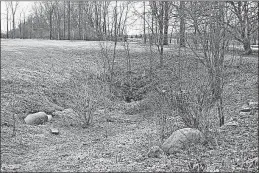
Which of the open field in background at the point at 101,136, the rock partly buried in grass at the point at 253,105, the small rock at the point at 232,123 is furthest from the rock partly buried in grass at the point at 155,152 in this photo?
the rock partly buried in grass at the point at 253,105

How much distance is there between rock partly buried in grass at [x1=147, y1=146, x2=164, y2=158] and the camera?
23.0ft

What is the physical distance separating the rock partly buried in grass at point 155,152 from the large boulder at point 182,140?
20cm

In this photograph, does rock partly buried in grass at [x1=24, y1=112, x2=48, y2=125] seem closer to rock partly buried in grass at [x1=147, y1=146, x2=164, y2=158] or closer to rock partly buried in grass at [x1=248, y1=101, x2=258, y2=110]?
rock partly buried in grass at [x1=147, y1=146, x2=164, y2=158]

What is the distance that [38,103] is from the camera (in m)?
11.4

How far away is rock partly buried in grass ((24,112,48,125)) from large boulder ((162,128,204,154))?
4.27 metres

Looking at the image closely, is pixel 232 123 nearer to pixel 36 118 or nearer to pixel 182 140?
pixel 182 140

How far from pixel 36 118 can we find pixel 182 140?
15.4ft

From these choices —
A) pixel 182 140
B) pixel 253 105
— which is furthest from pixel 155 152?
pixel 253 105

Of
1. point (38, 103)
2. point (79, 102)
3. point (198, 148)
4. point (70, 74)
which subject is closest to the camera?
point (198, 148)

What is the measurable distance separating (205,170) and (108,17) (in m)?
15.2

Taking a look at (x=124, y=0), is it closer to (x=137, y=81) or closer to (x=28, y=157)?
(x=137, y=81)

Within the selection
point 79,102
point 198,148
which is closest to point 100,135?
point 79,102

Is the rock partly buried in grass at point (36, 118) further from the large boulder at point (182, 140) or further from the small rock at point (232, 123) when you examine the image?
the small rock at point (232, 123)

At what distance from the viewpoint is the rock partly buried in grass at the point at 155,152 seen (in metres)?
7.00
